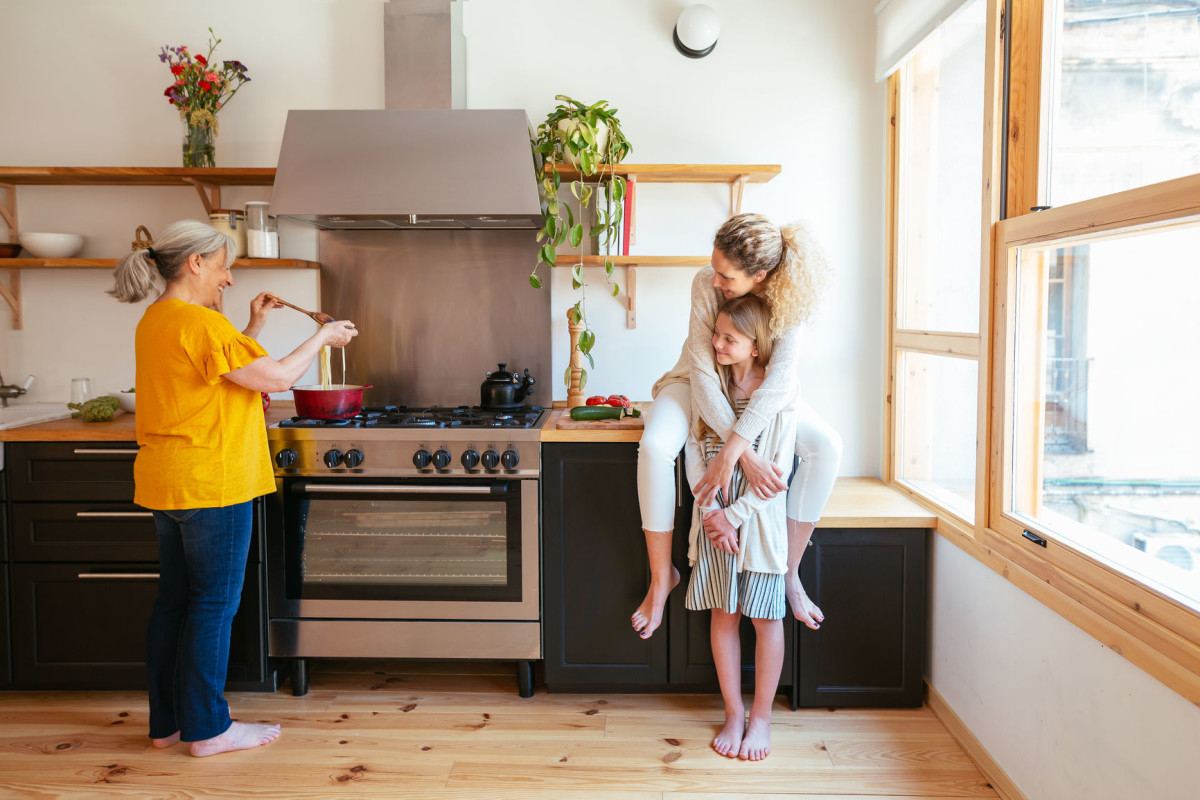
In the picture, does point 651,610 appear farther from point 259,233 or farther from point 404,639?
point 259,233

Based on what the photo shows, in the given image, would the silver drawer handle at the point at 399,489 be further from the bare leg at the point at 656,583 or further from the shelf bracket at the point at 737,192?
the shelf bracket at the point at 737,192

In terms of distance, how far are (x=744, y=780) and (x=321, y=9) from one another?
2962 mm

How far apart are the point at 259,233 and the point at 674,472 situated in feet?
5.72

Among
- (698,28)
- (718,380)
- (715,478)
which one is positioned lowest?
(715,478)

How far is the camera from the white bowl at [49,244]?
288 centimetres

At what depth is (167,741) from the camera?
2.29m

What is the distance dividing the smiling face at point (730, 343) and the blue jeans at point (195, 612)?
139cm

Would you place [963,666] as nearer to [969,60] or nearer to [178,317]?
[969,60]

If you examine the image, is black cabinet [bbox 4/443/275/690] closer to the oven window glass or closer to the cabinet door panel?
the oven window glass

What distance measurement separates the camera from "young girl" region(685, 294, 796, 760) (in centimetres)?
218

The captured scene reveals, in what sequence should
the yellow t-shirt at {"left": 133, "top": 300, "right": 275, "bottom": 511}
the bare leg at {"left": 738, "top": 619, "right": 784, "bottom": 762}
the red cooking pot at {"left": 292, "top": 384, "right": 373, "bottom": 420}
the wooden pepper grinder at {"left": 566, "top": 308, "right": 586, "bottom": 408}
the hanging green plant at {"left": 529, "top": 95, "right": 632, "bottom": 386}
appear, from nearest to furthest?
the yellow t-shirt at {"left": 133, "top": 300, "right": 275, "bottom": 511}, the bare leg at {"left": 738, "top": 619, "right": 784, "bottom": 762}, the red cooking pot at {"left": 292, "top": 384, "right": 373, "bottom": 420}, the hanging green plant at {"left": 529, "top": 95, "right": 632, "bottom": 386}, the wooden pepper grinder at {"left": 566, "top": 308, "right": 586, "bottom": 408}

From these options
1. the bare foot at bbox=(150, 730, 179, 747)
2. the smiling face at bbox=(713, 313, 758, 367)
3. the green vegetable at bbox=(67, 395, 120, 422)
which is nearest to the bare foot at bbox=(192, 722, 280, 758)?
the bare foot at bbox=(150, 730, 179, 747)

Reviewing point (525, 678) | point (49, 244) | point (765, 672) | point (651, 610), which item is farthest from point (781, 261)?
point (49, 244)

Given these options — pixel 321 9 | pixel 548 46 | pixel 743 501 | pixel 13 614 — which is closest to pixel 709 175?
pixel 548 46
